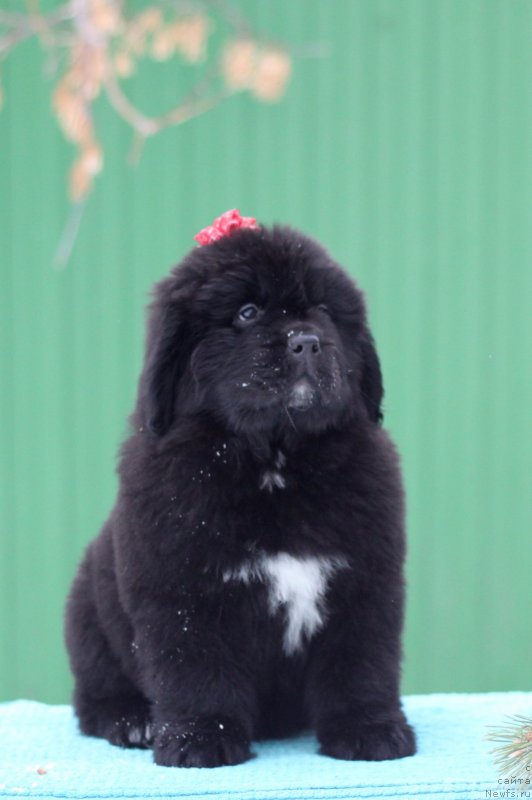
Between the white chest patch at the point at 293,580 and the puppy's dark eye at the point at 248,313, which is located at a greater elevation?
the puppy's dark eye at the point at 248,313

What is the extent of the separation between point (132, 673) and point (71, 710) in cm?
71

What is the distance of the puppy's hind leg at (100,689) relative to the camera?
303cm

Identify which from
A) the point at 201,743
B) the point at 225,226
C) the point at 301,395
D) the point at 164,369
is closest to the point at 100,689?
the point at 201,743

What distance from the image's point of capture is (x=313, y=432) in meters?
2.79

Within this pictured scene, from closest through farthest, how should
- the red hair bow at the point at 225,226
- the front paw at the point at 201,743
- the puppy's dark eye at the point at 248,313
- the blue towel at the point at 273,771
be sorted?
1. the blue towel at the point at 273,771
2. the front paw at the point at 201,743
3. the puppy's dark eye at the point at 248,313
4. the red hair bow at the point at 225,226

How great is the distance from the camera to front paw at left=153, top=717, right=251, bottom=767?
2.67 m

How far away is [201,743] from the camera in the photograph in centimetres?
268

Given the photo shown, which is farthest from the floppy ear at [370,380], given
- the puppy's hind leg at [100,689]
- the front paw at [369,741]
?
the puppy's hind leg at [100,689]

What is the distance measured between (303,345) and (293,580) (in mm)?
542

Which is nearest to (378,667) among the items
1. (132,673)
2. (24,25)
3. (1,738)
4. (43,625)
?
(132,673)

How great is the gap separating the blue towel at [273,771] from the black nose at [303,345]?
3.02 ft

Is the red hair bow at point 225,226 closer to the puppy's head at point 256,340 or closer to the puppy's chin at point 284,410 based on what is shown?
the puppy's head at point 256,340

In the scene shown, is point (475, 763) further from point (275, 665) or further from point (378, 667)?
point (275, 665)

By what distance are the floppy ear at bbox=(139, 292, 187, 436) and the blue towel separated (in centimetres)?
79
